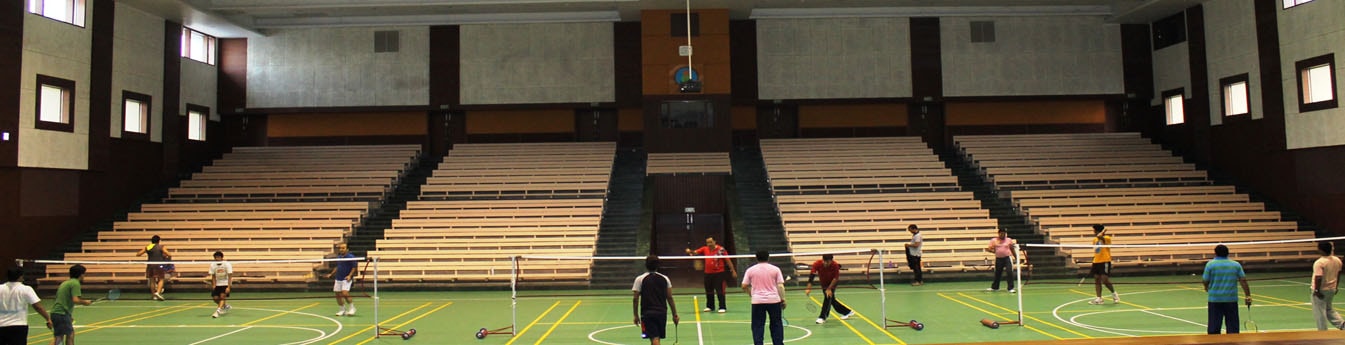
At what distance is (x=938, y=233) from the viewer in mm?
22734

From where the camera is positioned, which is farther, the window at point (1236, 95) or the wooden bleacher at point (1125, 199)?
the window at point (1236, 95)

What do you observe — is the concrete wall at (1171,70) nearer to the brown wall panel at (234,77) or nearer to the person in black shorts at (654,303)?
the person in black shorts at (654,303)

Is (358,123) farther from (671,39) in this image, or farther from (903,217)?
(903,217)

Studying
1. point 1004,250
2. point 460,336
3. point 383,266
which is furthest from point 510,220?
point 1004,250

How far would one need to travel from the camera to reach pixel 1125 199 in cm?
2530

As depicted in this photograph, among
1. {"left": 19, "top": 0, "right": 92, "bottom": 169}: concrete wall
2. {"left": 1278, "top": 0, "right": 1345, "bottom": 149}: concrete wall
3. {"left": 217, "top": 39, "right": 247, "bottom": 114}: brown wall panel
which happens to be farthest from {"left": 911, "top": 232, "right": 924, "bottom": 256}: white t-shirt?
{"left": 217, "top": 39, "right": 247, "bottom": 114}: brown wall panel

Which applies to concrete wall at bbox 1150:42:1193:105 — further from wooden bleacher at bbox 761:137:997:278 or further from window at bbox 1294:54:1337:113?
wooden bleacher at bbox 761:137:997:278

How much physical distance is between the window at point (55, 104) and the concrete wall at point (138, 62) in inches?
67.7

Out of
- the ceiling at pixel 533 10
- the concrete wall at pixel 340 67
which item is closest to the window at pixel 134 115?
the ceiling at pixel 533 10

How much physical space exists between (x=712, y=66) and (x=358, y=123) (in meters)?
14.3

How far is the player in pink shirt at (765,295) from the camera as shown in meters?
9.86

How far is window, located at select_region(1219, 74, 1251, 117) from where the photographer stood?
2559 cm

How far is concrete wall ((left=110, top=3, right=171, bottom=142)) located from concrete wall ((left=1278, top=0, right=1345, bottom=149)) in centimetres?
3532

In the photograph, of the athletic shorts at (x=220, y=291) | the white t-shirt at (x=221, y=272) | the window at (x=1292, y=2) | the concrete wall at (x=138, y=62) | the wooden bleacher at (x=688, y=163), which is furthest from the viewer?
the wooden bleacher at (x=688, y=163)
